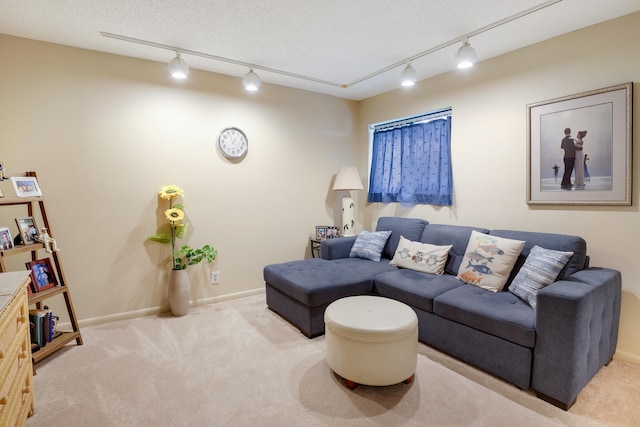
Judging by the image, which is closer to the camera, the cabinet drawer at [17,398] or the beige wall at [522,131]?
the cabinet drawer at [17,398]

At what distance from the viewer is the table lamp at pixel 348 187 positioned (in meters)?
4.03

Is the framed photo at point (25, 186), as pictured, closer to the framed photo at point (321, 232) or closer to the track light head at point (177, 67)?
the track light head at point (177, 67)

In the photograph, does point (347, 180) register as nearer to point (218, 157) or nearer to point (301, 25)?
point (218, 157)

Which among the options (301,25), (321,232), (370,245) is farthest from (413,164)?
(301,25)

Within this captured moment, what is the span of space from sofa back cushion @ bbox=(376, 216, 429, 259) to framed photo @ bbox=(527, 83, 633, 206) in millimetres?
1041

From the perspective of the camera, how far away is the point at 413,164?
12.6 ft

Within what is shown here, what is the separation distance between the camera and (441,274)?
2922 millimetres

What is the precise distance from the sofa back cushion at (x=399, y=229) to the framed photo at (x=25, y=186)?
10.4ft

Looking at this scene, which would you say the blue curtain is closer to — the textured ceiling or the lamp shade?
the lamp shade

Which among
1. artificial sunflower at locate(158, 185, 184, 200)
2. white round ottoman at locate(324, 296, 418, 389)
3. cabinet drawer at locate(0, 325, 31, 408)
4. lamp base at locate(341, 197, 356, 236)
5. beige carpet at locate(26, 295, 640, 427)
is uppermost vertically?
artificial sunflower at locate(158, 185, 184, 200)

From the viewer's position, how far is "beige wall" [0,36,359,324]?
2.71 m

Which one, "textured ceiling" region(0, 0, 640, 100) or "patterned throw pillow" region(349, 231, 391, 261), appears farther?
"patterned throw pillow" region(349, 231, 391, 261)

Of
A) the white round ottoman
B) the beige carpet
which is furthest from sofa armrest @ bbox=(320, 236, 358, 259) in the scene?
the white round ottoman

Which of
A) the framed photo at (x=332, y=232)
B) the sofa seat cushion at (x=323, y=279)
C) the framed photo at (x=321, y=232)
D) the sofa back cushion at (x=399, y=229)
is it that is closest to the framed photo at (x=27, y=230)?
the sofa seat cushion at (x=323, y=279)
